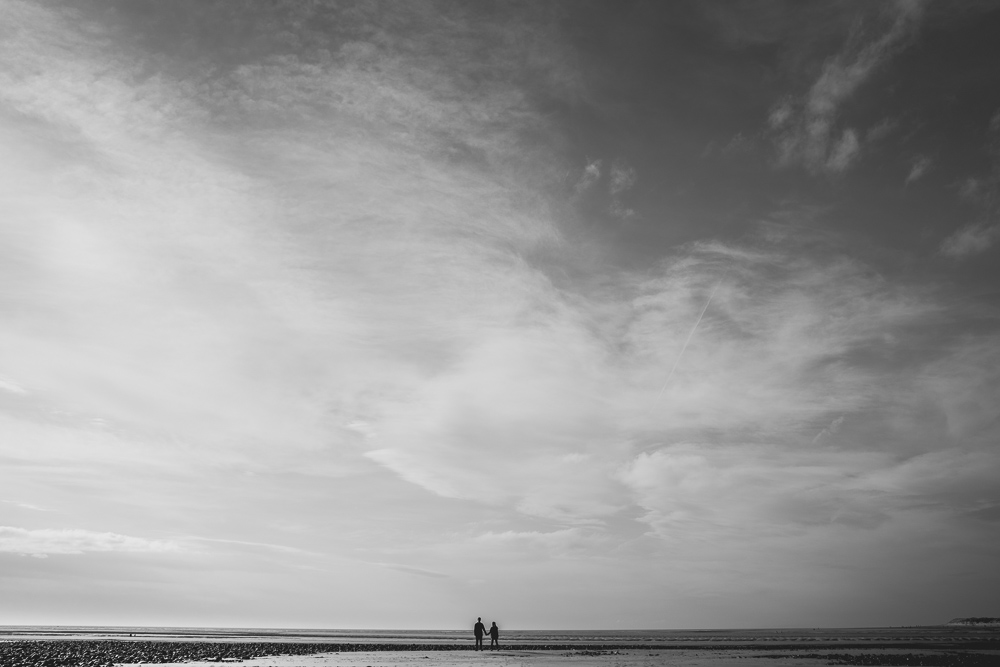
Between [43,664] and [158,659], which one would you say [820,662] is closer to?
[158,659]

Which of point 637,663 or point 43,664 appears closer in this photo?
point 43,664

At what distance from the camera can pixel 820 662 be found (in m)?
47.2

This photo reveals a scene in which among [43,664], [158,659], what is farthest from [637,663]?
[43,664]

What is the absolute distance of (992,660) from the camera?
160 feet

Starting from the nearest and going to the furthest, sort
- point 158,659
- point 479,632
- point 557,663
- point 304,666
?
1. point 304,666
2. point 557,663
3. point 158,659
4. point 479,632

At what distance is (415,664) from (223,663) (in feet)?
45.6

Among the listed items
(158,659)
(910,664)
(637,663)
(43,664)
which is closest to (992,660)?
(910,664)

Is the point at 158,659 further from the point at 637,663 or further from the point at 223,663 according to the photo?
the point at 637,663

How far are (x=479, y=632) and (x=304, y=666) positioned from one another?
23.4 m

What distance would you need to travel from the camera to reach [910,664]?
45.5m

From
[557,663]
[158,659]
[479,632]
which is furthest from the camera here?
[479,632]

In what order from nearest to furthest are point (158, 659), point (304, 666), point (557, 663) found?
point (304, 666) < point (557, 663) < point (158, 659)

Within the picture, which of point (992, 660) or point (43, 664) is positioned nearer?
point (43, 664)

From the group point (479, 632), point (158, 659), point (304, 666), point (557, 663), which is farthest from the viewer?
point (479, 632)
